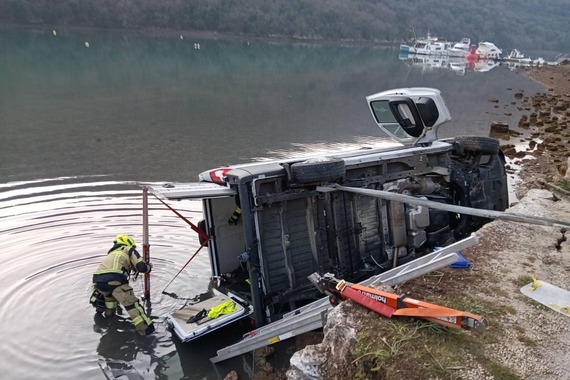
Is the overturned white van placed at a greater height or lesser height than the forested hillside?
lesser

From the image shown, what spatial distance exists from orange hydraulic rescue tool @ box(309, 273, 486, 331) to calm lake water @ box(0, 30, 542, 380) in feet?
6.12

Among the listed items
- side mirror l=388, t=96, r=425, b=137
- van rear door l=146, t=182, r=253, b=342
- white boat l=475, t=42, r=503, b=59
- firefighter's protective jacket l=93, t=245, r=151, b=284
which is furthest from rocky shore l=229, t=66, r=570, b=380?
white boat l=475, t=42, r=503, b=59

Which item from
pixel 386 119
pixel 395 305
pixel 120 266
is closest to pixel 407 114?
pixel 386 119

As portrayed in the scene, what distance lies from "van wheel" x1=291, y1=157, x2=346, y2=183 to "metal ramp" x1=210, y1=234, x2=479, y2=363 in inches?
57.5

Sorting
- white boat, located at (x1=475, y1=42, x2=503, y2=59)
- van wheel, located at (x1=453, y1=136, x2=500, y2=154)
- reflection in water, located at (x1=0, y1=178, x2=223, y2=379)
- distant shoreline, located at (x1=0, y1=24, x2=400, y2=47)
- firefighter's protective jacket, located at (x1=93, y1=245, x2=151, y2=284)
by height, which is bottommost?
reflection in water, located at (x1=0, y1=178, x2=223, y2=379)

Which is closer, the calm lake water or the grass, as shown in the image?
the grass

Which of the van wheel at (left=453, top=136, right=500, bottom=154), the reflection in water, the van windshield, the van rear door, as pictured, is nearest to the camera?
the van rear door

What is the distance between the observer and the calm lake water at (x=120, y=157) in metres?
6.77

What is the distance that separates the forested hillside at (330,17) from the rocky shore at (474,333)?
238 ft

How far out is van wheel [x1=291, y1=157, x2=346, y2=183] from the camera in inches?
246

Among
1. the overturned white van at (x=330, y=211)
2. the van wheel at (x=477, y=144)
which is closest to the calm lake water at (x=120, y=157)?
the overturned white van at (x=330, y=211)

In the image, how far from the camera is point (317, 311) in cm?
555

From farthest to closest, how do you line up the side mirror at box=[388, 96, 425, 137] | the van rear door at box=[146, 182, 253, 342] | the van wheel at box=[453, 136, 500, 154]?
Answer: the van wheel at box=[453, 136, 500, 154] < the side mirror at box=[388, 96, 425, 137] < the van rear door at box=[146, 182, 253, 342]

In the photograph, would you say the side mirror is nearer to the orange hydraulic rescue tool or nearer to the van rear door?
the van rear door
